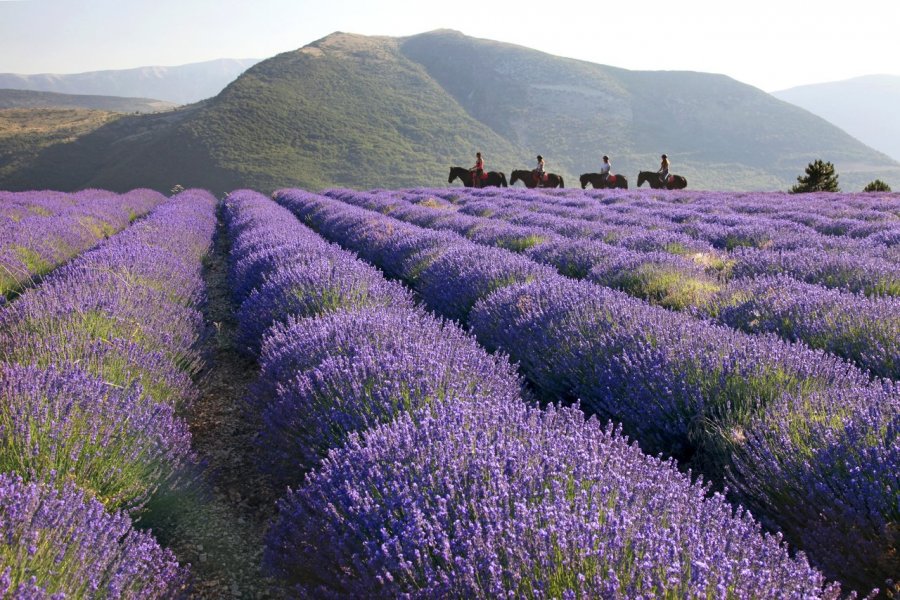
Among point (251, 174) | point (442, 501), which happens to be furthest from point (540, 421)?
point (251, 174)

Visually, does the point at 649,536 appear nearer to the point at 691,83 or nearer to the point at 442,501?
the point at 442,501

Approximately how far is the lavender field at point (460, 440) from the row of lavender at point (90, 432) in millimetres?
11

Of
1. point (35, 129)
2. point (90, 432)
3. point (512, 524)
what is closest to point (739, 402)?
point (512, 524)

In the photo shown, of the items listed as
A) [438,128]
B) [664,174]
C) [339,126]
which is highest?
[438,128]

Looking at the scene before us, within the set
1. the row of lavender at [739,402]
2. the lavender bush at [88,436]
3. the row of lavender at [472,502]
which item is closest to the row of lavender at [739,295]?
the row of lavender at [739,402]

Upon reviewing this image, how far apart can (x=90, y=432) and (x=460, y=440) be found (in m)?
1.26

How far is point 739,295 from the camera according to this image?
359 cm

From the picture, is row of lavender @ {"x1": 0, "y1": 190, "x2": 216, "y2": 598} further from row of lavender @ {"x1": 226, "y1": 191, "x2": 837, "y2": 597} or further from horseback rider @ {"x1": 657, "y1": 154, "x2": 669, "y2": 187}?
horseback rider @ {"x1": 657, "y1": 154, "x2": 669, "y2": 187}

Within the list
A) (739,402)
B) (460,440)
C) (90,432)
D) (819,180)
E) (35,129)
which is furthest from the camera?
(35,129)

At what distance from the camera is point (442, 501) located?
132cm

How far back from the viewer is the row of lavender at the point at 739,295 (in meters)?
2.69

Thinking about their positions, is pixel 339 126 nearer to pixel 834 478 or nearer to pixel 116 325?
pixel 116 325

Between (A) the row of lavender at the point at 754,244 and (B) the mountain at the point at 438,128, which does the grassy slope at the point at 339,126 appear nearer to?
(B) the mountain at the point at 438,128

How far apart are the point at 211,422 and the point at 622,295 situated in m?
2.41
